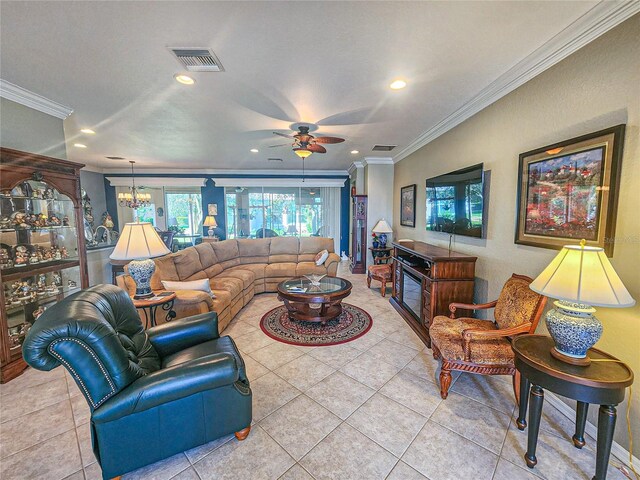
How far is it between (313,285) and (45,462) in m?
2.77

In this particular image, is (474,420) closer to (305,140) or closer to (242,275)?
(305,140)

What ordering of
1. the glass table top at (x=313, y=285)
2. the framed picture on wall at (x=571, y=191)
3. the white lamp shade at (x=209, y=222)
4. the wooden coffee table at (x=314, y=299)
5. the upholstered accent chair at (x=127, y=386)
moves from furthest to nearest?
the white lamp shade at (x=209, y=222)
the glass table top at (x=313, y=285)
the wooden coffee table at (x=314, y=299)
the framed picture on wall at (x=571, y=191)
the upholstered accent chair at (x=127, y=386)

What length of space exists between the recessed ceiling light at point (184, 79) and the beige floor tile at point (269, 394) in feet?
9.29

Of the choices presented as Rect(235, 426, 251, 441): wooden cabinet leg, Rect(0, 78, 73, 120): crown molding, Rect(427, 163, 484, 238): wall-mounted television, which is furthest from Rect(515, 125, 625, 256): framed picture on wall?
Rect(0, 78, 73, 120): crown molding

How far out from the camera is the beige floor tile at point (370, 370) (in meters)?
2.34

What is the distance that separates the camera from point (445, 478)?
58.1 inches

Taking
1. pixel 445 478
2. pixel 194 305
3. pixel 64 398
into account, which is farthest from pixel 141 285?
pixel 445 478

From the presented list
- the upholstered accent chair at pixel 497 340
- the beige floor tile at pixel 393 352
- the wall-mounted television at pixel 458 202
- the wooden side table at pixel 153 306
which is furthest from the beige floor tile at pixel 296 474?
the wall-mounted television at pixel 458 202

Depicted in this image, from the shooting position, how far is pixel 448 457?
1.61 m

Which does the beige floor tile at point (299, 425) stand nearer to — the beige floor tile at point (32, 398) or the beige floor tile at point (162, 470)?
the beige floor tile at point (162, 470)

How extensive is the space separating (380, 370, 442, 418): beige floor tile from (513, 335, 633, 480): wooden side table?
0.62 metres

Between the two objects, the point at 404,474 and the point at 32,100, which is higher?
A: the point at 32,100

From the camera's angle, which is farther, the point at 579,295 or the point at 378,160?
the point at 378,160

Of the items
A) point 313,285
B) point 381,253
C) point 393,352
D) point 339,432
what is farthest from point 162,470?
point 381,253
